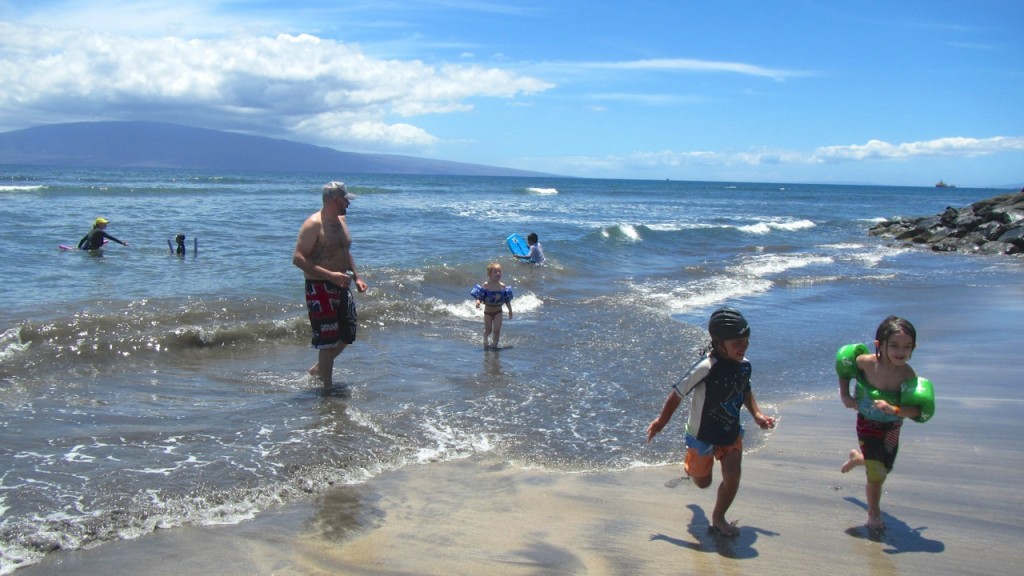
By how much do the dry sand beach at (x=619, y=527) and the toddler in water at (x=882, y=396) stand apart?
12.6 inches

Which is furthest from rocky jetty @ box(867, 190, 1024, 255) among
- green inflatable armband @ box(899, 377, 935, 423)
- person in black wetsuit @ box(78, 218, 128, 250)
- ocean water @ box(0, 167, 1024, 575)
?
person in black wetsuit @ box(78, 218, 128, 250)

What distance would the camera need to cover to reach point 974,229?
28125 millimetres

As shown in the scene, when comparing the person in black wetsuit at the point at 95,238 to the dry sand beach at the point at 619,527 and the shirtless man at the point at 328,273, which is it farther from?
the dry sand beach at the point at 619,527

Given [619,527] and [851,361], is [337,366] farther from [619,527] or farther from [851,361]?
[851,361]

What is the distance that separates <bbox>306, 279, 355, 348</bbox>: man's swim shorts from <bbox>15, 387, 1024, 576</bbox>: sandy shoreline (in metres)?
2.13

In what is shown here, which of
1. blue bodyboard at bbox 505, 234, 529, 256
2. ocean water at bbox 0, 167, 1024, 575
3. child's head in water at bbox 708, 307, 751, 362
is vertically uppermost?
child's head in water at bbox 708, 307, 751, 362

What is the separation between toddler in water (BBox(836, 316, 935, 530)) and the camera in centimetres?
418

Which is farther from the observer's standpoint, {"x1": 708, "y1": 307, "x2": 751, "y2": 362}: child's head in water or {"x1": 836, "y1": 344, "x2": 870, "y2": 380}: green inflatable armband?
{"x1": 836, "y1": 344, "x2": 870, "y2": 380}: green inflatable armband

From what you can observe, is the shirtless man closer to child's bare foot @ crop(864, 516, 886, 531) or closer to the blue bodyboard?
child's bare foot @ crop(864, 516, 886, 531)

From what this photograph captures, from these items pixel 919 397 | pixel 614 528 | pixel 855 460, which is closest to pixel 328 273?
pixel 614 528

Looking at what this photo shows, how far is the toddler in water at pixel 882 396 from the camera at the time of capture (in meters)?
4.18

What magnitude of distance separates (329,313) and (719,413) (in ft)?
12.7

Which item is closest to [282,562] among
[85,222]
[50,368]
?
[50,368]

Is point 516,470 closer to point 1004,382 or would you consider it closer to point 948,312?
point 1004,382
